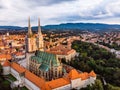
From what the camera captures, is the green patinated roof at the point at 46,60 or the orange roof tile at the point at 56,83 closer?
the orange roof tile at the point at 56,83

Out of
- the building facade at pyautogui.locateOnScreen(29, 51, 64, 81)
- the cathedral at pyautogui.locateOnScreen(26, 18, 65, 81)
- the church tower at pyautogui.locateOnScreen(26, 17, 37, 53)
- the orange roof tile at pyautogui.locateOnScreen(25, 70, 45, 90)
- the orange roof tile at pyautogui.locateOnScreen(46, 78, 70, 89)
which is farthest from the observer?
the church tower at pyautogui.locateOnScreen(26, 17, 37, 53)

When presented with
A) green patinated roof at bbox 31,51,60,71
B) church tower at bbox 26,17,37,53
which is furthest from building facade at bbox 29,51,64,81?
church tower at bbox 26,17,37,53

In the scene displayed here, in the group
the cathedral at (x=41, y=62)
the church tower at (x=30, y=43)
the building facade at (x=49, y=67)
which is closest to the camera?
the building facade at (x=49, y=67)

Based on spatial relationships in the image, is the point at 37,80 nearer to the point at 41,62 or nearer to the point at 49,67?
the point at 49,67

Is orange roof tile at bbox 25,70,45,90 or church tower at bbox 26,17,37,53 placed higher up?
church tower at bbox 26,17,37,53

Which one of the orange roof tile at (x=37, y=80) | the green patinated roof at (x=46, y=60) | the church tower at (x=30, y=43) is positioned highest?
the church tower at (x=30, y=43)

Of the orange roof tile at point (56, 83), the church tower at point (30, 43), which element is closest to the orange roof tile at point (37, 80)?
the orange roof tile at point (56, 83)

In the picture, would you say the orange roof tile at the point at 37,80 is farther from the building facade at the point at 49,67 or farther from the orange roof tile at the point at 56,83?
the building facade at the point at 49,67

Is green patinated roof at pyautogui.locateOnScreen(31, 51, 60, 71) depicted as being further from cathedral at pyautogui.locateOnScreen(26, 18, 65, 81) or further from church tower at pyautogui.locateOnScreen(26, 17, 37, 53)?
church tower at pyautogui.locateOnScreen(26, 17, 37, 53)
